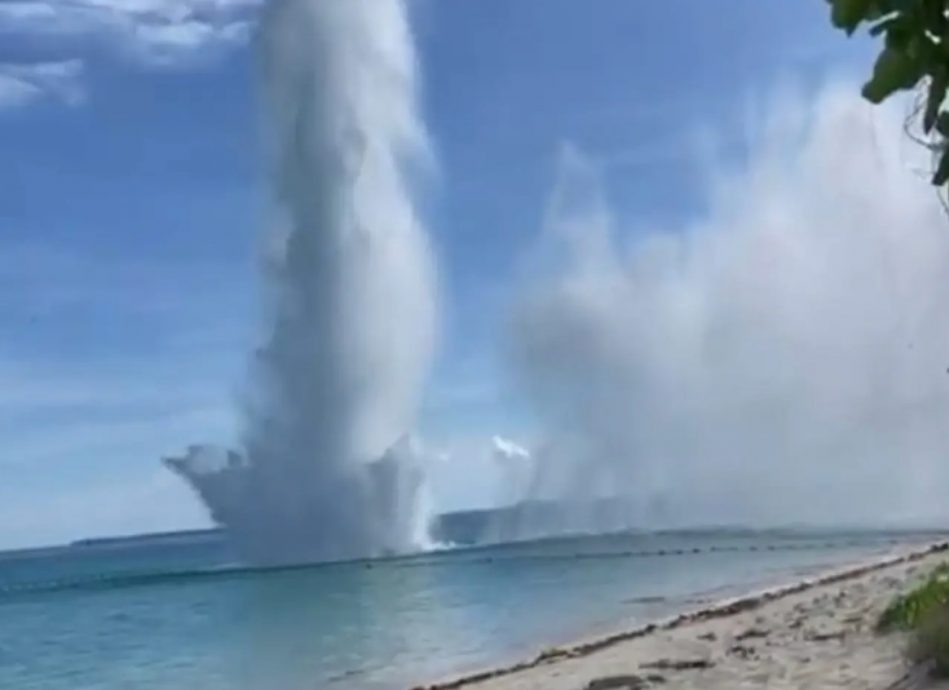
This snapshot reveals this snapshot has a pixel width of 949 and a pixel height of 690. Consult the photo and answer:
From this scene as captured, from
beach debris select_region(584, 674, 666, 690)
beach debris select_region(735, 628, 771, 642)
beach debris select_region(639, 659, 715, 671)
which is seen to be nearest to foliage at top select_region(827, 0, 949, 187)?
beach debris select_region(584, 674, 666, 690)

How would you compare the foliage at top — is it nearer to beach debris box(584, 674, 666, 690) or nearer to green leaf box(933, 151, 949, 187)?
green leaf box(933, 151, 949, 187)

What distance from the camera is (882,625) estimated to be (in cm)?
1339

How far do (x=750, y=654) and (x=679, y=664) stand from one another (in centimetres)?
69

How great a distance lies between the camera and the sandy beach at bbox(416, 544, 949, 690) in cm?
1083

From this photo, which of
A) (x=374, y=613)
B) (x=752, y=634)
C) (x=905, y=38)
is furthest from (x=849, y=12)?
(x=374, y=613)

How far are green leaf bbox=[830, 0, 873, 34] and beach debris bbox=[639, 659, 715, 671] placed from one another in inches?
437

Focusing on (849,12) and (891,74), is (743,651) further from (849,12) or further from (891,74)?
(849,12)

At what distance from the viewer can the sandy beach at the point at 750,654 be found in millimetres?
10828

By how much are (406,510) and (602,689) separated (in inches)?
2140

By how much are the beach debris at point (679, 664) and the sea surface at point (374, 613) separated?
18.1ft

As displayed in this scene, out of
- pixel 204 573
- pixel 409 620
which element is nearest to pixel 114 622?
pixel 409 620

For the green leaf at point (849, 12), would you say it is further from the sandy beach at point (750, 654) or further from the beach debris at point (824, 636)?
the beach debris at point (824, 636)

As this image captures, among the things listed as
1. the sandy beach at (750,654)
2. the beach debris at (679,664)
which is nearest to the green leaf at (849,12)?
the sandy beach at (750,654)

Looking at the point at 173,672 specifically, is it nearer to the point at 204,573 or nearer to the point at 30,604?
the point at 30,604
